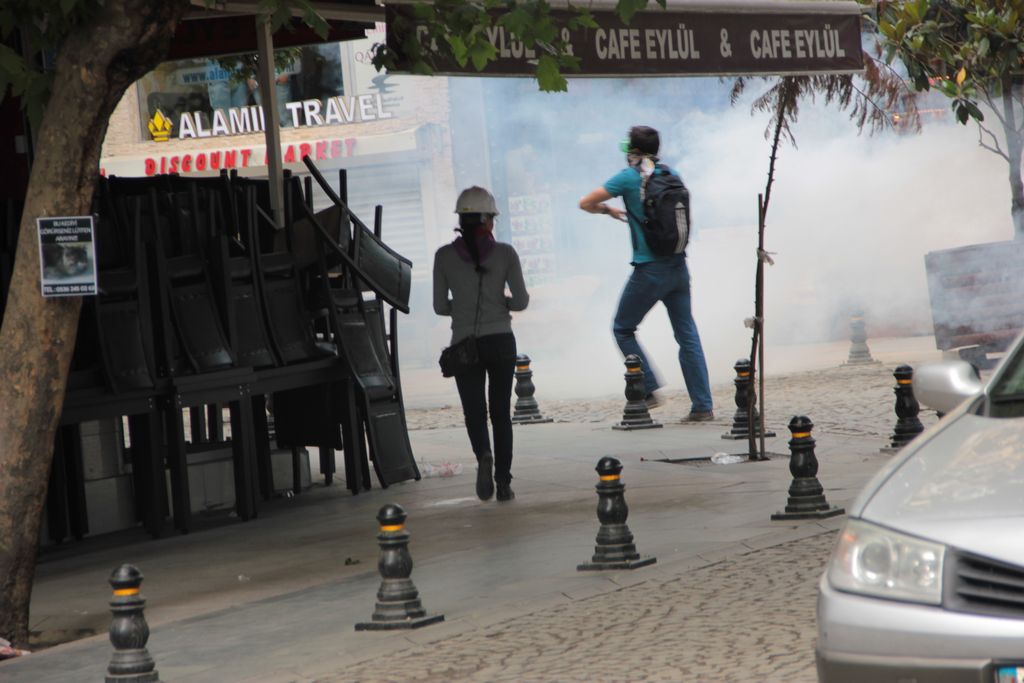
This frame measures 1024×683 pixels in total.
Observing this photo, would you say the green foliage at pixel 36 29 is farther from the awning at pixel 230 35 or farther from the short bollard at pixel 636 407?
the short bollard at pixel 636 407

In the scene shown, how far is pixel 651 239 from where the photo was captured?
12.2m

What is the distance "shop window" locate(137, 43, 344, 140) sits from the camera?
29.0 m

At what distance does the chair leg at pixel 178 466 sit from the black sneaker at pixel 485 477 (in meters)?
1.73

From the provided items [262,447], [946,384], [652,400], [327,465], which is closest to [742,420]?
[652,400]

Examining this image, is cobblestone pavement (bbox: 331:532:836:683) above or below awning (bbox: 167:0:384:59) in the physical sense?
below

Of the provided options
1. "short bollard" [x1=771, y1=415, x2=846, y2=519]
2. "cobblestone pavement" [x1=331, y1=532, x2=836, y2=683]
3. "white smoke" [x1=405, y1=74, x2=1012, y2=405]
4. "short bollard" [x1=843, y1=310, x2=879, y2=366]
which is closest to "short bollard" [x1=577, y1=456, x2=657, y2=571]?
"cobblestone pavement" [x1=331, y1=532, x2=836, y2=683]

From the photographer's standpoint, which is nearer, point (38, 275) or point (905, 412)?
point (38, 275)

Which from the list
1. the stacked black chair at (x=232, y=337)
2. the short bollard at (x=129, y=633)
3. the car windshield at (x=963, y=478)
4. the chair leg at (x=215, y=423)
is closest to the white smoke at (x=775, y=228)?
the chair leg at (x=215, y=423)

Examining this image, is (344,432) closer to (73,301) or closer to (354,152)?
(73,301)

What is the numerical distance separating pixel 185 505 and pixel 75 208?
302cm

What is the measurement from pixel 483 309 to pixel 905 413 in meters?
3.06

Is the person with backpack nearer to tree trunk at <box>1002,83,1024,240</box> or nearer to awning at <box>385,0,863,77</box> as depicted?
awning at <box>385,0,863,77</box>

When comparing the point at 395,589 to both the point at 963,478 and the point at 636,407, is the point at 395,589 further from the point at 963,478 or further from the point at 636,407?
the point at 636,407

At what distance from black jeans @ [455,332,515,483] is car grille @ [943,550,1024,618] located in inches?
229
